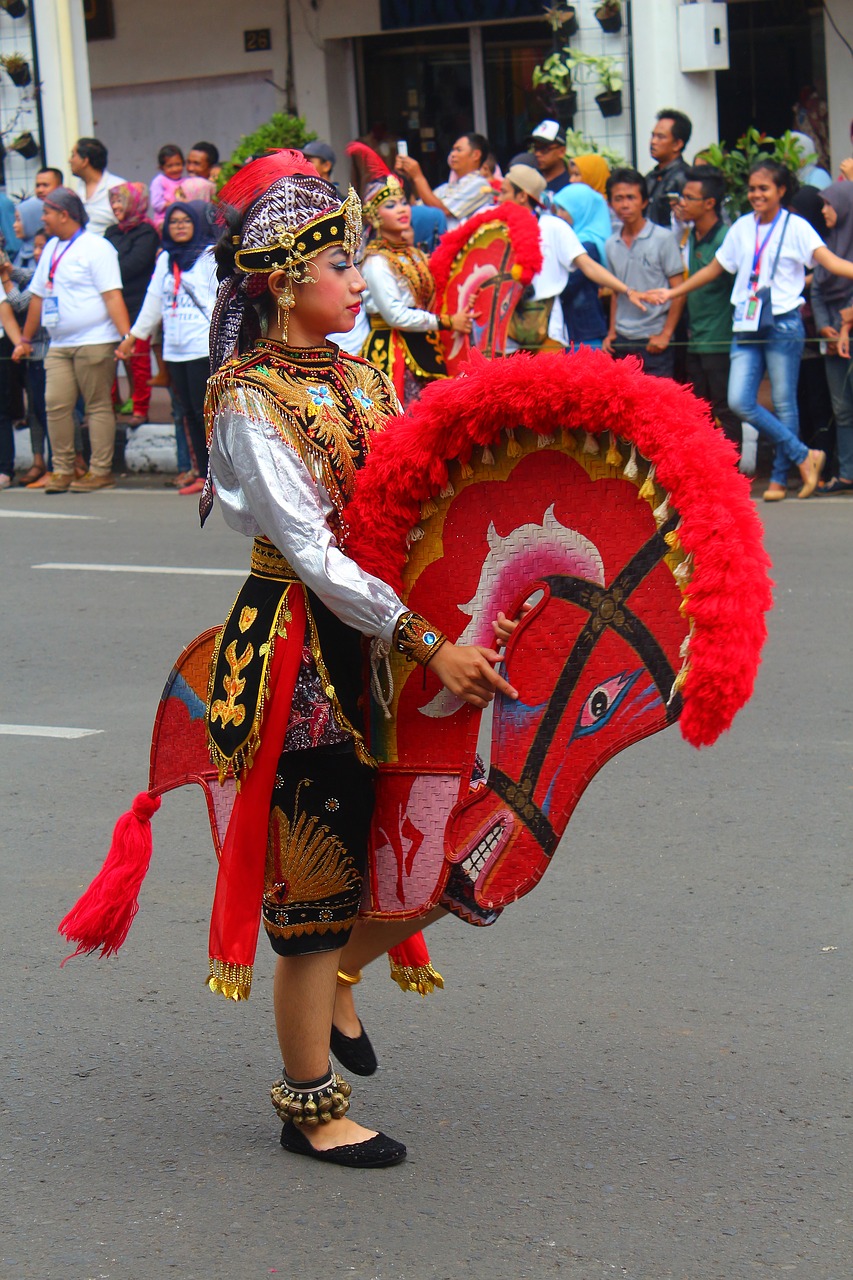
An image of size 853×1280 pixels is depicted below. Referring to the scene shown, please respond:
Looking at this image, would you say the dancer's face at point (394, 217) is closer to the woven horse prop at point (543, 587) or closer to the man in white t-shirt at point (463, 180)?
the man in white t-shirt at point (463, 180)

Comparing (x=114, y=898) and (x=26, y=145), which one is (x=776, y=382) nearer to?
(x=114, y=898)

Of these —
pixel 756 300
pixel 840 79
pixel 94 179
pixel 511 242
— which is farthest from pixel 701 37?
pixel 511 242

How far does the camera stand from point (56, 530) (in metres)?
10.8

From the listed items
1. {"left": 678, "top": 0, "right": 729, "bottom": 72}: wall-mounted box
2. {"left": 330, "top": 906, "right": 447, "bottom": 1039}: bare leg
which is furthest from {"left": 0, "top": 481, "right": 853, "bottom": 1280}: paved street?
{"left": 678, "top": 0, "right": 729, "bottom": 72}: wall-mounted box

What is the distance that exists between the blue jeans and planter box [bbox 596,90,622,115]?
4035 millimetres

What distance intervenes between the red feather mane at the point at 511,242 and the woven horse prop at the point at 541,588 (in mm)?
5218

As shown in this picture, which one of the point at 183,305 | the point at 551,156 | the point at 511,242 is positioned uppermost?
the point at 551,156

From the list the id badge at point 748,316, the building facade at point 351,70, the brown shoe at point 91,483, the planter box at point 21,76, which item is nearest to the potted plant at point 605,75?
the building facade at point 351,70

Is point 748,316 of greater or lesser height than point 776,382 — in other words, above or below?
above

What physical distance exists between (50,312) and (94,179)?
84.8 inches

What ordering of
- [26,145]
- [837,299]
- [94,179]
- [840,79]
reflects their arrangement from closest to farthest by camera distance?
[837,299] → [94,179] → [840,79] → [26,145]

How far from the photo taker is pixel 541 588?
10.1 feet

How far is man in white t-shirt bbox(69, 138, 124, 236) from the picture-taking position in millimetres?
13609

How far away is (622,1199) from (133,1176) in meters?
0.95
